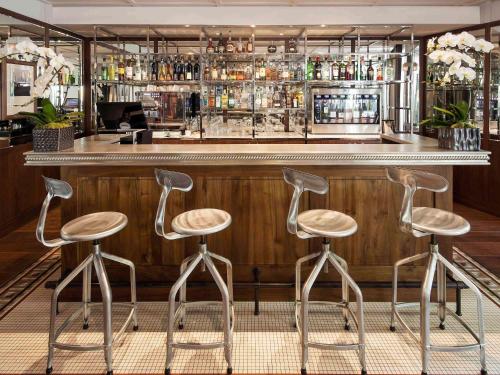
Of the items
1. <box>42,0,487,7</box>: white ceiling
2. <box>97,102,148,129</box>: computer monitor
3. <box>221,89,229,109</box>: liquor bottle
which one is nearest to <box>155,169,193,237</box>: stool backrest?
<box>97,102,148,129</box>: computer monitor

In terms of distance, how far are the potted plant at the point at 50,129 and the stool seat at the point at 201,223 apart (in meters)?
1.12

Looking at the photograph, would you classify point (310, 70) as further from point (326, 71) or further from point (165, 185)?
point (165, 185)

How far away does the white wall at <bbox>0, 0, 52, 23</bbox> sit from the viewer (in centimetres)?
596

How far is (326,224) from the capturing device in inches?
112

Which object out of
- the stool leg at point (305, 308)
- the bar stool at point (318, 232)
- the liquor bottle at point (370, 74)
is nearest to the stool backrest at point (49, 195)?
the bar stool at point (318, 232)

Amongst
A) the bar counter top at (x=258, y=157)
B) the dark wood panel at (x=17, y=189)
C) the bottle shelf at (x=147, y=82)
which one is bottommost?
the dark wood panel at (x=17, y=189)

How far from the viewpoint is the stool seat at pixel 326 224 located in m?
2.70

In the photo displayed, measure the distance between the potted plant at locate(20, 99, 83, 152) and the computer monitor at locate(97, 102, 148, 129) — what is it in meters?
1.83

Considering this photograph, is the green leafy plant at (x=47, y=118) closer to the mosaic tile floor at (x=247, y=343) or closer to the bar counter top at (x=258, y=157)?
the bar counter top at (x=258, y=157)

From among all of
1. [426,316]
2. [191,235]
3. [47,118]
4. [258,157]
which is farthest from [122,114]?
[426,316]

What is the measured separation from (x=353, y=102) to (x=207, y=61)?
2210 millimetres

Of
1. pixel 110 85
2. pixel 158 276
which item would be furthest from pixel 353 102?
pixel 158 276

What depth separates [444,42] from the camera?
133 inches

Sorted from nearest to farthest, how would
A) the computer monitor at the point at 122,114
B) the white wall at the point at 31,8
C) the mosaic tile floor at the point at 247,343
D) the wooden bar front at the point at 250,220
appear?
the mosaic tile floor at the point at 247,343 < the wooden bar front at the point at 250,220 < the computer monitor at the point at 122,114 < the white wall at the point at 31,8
